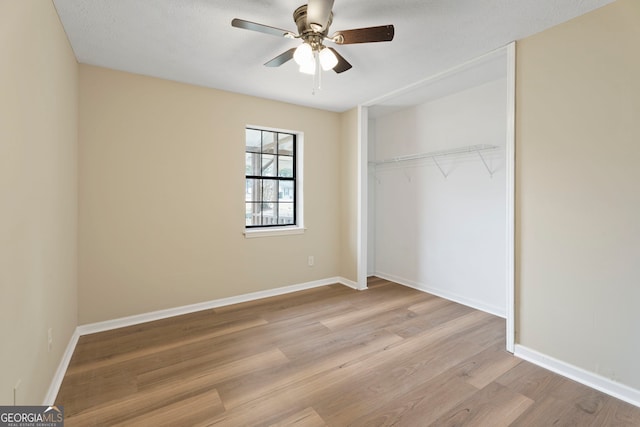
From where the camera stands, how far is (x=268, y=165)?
12.7 feet

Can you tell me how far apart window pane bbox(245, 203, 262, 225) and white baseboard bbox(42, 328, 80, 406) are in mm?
1955

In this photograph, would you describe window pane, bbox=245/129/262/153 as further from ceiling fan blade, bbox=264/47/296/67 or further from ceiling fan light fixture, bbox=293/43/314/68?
ceiling fan light fixture, bbox=293/43/314/68

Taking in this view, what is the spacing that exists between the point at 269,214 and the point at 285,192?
38 centimetres

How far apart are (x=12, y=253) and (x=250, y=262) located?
7.88 feet

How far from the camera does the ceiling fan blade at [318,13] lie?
1.59m

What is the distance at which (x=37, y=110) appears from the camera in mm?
1598

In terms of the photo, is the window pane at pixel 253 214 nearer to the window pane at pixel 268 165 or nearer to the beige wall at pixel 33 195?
the window pane at pixel 268 165

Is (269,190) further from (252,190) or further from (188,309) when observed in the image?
(188,309)

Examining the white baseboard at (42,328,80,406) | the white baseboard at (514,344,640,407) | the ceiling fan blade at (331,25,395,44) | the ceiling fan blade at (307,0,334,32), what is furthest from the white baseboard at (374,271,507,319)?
the white baseboard at (42,328,80,406)

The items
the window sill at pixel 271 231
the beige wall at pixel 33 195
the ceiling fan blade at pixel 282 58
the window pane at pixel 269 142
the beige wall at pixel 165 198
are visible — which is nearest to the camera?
the beige wall at pixel 33 195

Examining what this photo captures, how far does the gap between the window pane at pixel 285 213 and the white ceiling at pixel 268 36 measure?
5.20 ft

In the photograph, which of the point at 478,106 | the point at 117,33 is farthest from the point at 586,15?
the point at 117,33

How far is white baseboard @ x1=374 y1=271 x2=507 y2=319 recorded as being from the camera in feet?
10.3

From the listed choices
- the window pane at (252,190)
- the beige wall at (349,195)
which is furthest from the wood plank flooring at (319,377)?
the window pane at (252,190)
